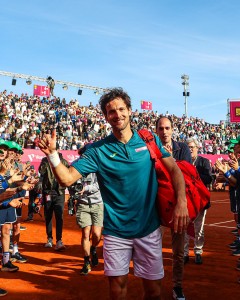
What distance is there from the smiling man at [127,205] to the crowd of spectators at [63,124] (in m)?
14.8

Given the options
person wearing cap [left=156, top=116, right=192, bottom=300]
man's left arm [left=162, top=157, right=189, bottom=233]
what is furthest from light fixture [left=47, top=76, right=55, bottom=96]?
man's left arm [left=162, top=157, right=189, bottom=233]

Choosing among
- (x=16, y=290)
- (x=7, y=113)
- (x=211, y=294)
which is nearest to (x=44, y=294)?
(x=16, y=290)

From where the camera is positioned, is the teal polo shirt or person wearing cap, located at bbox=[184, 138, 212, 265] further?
person wearing cap, located at bbox=[184, 138, 212, 265]

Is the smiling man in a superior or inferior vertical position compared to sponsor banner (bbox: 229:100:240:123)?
inferior

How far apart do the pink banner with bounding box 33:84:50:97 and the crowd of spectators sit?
2.82 ft

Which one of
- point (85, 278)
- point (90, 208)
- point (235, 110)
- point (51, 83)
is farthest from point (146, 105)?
point (85, 278)

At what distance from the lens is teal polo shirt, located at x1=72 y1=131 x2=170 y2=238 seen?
9.87 feet

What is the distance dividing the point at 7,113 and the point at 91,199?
73.0ft

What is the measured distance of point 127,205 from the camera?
3008mm

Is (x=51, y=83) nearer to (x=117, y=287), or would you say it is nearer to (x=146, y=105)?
(x=146, y=105)

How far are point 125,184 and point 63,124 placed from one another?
25450 mm

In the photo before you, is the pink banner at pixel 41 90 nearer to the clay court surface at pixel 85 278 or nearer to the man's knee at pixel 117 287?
the clay court surface at pixel 85 278

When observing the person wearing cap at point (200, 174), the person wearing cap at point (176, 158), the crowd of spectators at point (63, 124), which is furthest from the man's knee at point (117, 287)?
the crowd of spectators at point (63, 124)

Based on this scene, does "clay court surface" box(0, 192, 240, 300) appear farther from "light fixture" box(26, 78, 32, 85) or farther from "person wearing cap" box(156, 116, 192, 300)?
"light fixture" box(26, 78, 32, 85)
